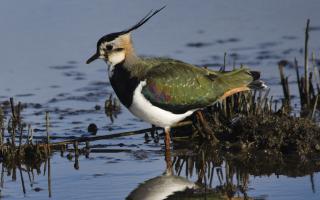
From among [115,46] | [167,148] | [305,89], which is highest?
[115,46]

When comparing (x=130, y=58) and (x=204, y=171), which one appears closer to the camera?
(x=204, y=171)

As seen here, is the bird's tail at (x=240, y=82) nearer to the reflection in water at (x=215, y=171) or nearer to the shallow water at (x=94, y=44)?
the reflection in water at (x=215, y=171)

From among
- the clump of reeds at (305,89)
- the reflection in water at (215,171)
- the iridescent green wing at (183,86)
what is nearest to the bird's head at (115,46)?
the iridescent green wing at (183,86)

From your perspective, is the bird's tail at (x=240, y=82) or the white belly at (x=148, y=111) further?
the bird's tail at (x=240, y=82)

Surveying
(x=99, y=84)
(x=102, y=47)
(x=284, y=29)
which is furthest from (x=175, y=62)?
(x=284, y=29)

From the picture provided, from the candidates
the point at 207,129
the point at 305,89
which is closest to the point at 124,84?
the point at 207,129

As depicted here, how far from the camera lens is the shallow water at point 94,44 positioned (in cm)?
951

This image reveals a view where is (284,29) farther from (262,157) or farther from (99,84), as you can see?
(262,157)

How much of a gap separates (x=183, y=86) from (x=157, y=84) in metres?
0.29

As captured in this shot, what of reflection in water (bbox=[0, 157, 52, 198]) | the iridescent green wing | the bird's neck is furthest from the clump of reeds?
reflection in water (bbox=[0, 157, 52, 198])

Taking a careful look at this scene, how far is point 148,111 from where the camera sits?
30.7 ft

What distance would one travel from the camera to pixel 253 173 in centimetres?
908

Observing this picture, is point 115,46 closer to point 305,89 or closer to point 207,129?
point 207,129

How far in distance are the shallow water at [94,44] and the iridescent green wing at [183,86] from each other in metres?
0.52
